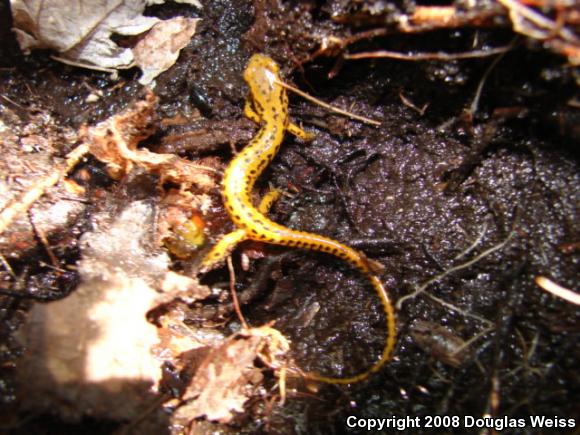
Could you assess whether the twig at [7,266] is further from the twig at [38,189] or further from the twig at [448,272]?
the twig at [448,272]

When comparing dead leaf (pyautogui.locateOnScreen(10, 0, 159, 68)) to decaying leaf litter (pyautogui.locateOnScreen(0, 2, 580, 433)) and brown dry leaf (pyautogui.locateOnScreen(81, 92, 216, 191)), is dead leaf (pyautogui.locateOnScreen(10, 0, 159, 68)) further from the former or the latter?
brown dry leaf (pyautogui.locateOnScreen(81, 92, 216, 191))

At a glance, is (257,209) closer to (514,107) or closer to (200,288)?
(200,288)

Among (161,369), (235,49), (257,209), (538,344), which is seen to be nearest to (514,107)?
(538,344)

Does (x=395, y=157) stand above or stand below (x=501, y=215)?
above

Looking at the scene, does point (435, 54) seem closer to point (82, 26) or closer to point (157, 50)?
point (157, 50)

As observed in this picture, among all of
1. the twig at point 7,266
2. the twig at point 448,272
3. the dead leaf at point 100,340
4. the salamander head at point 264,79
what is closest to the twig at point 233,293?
the dead leaf at point 100,340

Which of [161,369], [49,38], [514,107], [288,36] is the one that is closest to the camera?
[514,107]

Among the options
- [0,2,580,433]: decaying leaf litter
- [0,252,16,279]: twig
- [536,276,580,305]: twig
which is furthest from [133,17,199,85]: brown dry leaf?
[536,276,580,305]: twig
